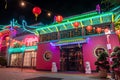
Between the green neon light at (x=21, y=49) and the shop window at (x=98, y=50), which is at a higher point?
the green neon light at (x=21, y=49)

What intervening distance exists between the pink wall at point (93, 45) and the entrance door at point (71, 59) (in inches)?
37.7

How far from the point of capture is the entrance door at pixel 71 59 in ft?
53.0

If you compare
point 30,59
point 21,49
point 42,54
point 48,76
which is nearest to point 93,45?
point 48,76

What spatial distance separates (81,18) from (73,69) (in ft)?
19.8

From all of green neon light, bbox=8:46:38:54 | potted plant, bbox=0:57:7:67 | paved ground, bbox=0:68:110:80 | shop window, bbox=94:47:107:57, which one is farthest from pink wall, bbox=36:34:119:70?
potted plant, bbox=0:57:7:67

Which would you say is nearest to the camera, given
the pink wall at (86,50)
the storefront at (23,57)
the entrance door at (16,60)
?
the pink wall at (86,50)

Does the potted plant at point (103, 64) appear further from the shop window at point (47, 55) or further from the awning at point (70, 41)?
the shop window at point (47, 55)

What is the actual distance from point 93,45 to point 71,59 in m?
3.35

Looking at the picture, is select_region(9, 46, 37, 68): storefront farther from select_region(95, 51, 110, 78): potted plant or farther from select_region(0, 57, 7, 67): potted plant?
select_region(95, 51, 110, 78): potted plant

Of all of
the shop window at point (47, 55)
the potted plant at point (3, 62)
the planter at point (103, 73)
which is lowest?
the planter at point (103, 73)

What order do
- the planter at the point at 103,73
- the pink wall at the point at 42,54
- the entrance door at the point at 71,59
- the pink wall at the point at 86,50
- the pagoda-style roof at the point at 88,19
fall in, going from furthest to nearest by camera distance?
the pink wall at the point at 42,54 < the entrance door at the point at 71,59 < the pink wall at the point at 86,50 < the pagoda-style roof at the point at 88,19 < the planter at the point at 103,73

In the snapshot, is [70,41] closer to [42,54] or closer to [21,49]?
[42,54]

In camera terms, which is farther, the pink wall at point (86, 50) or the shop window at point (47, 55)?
the shop window at point (47, 55)

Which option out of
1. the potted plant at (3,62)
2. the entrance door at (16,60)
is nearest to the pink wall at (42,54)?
the entrance door at (16,60)
